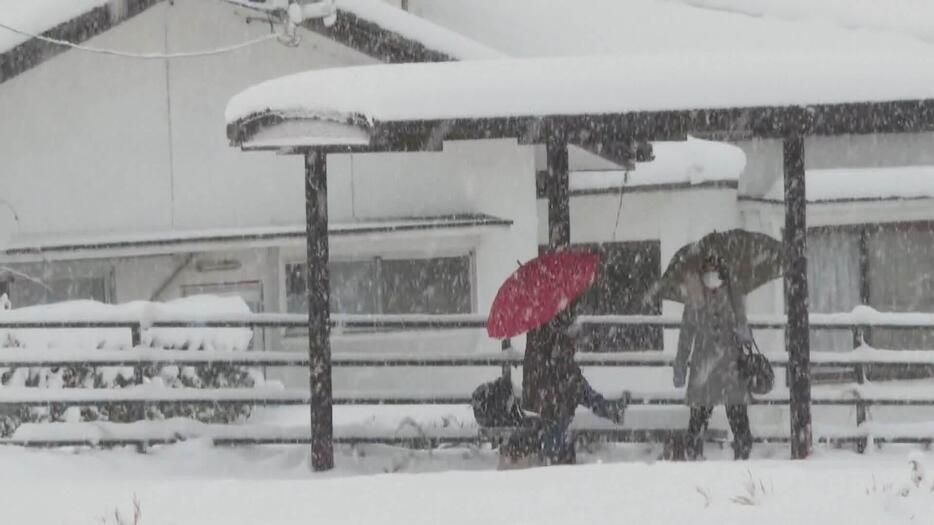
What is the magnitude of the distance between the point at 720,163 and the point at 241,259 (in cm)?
575

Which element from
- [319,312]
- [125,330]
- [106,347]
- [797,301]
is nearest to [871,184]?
[797,301]

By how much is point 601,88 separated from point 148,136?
652 centimetres

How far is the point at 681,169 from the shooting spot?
1792 centimetres

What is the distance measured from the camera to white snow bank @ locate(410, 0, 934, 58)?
22703 millimetres

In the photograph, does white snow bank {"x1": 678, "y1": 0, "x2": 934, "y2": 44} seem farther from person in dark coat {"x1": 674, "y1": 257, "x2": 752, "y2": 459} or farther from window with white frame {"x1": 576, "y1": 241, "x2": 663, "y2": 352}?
person in dark coat {"x1": 674, "y1": 257, "x2": 752, "y2": 459}

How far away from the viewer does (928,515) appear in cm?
686

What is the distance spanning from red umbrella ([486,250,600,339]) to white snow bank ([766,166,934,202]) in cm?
764

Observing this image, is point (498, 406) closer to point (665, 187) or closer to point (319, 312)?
point (319, 312)

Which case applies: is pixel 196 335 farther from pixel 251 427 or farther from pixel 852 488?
pixel 852 488

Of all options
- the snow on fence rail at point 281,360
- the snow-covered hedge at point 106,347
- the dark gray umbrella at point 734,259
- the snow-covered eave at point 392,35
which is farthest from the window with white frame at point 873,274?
the snow-covered hedge at point 106,347

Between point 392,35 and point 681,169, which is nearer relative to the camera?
point 392,35

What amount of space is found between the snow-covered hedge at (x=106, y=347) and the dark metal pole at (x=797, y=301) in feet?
15.9

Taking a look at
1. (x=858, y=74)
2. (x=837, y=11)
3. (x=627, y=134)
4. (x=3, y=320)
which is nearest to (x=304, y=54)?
(x=3, y=320)

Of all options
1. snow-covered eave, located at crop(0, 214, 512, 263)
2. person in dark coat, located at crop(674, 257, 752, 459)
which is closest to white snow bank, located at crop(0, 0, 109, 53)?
snow-covered eave, located at crop(0, 214, 512, 263)
